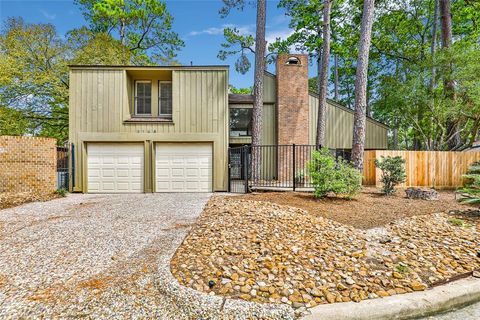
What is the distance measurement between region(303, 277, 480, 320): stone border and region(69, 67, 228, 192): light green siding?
7.44m

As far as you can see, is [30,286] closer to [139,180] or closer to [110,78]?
[139,180]

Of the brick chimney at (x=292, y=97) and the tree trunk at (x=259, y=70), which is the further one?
the brick chimney at (x=292, y=97)

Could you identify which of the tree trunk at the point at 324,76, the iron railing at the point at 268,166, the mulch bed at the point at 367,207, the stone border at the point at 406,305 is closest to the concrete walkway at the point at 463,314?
the stone border at the point at 406,305

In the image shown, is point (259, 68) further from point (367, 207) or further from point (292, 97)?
point (367, 207)

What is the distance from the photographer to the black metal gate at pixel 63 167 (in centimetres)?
909

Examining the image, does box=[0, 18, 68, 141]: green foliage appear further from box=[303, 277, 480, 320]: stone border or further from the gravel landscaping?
box=[303, 277, 480, 320]: stone border

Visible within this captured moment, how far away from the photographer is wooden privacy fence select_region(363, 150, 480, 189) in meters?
9.81

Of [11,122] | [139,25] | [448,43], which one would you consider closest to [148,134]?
[11,122]

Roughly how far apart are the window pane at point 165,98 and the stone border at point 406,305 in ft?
32.2

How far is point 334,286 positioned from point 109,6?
71.6 ft

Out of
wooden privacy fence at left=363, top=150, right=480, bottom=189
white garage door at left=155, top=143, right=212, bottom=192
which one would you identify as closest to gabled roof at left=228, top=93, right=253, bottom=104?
white garage door at left=155, top=143, right=212, bottom=192

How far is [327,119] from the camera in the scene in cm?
1291

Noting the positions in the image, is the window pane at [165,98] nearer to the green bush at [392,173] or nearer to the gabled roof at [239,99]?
the gabled roof at [239,99]

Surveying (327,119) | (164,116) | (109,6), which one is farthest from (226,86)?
(109,6)
